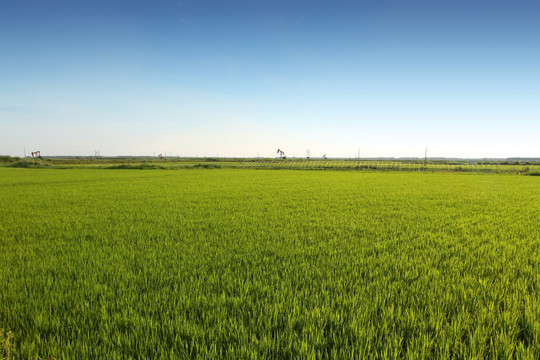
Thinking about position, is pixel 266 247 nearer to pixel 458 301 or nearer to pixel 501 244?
pixel 458 301

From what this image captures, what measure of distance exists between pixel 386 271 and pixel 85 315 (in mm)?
4091

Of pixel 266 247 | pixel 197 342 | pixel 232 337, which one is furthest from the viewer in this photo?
pixel 266 247

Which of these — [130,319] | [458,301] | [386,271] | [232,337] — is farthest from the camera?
[386,271]

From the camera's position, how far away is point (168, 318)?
2.63 meters

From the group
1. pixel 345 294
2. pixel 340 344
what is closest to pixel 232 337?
pixel 340 344

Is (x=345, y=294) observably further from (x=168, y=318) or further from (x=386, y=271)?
(x=168, y=318)

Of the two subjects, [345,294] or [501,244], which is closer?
[345,294]

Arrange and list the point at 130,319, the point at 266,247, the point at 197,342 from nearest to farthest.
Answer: the point at 197,342, the point at 130,319, the point at 266,247

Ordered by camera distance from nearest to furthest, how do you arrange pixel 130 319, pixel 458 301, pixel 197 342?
1. pixel 197 342
2. pixel 130 319
3. pixel 458 301

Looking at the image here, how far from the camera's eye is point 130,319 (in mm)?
2627

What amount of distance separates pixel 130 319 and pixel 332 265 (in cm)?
295

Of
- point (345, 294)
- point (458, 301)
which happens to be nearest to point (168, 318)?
point (345, 294)

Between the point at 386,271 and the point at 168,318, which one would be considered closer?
the point at 168,318

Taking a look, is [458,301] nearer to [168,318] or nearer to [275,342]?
[275,342]
